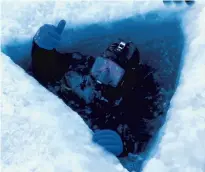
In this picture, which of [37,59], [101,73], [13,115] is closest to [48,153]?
[13,115]

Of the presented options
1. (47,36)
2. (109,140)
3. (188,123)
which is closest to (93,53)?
(47,36)

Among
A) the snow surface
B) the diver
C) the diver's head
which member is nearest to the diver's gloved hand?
the diver

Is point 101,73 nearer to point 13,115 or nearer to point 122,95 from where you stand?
point 122,95

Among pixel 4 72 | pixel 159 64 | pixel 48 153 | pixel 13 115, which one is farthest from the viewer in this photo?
pixel 159 64

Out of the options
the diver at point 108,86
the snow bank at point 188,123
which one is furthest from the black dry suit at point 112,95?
the snow bank at point 188,123

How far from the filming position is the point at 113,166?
2135mm

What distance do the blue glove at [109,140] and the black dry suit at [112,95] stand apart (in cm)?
24

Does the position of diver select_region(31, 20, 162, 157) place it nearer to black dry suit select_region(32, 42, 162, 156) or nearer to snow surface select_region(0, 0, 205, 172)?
black dry suit select_region(32, 42, 162, 156)

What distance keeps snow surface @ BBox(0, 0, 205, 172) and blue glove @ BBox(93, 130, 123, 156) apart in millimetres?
47

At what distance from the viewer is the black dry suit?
253 cm

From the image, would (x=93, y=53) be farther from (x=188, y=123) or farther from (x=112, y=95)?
(x=188, y=123)

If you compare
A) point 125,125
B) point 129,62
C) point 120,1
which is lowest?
point 125,125

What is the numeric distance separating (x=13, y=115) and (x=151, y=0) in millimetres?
1498

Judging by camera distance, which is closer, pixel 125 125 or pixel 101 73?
pixel 101 73
